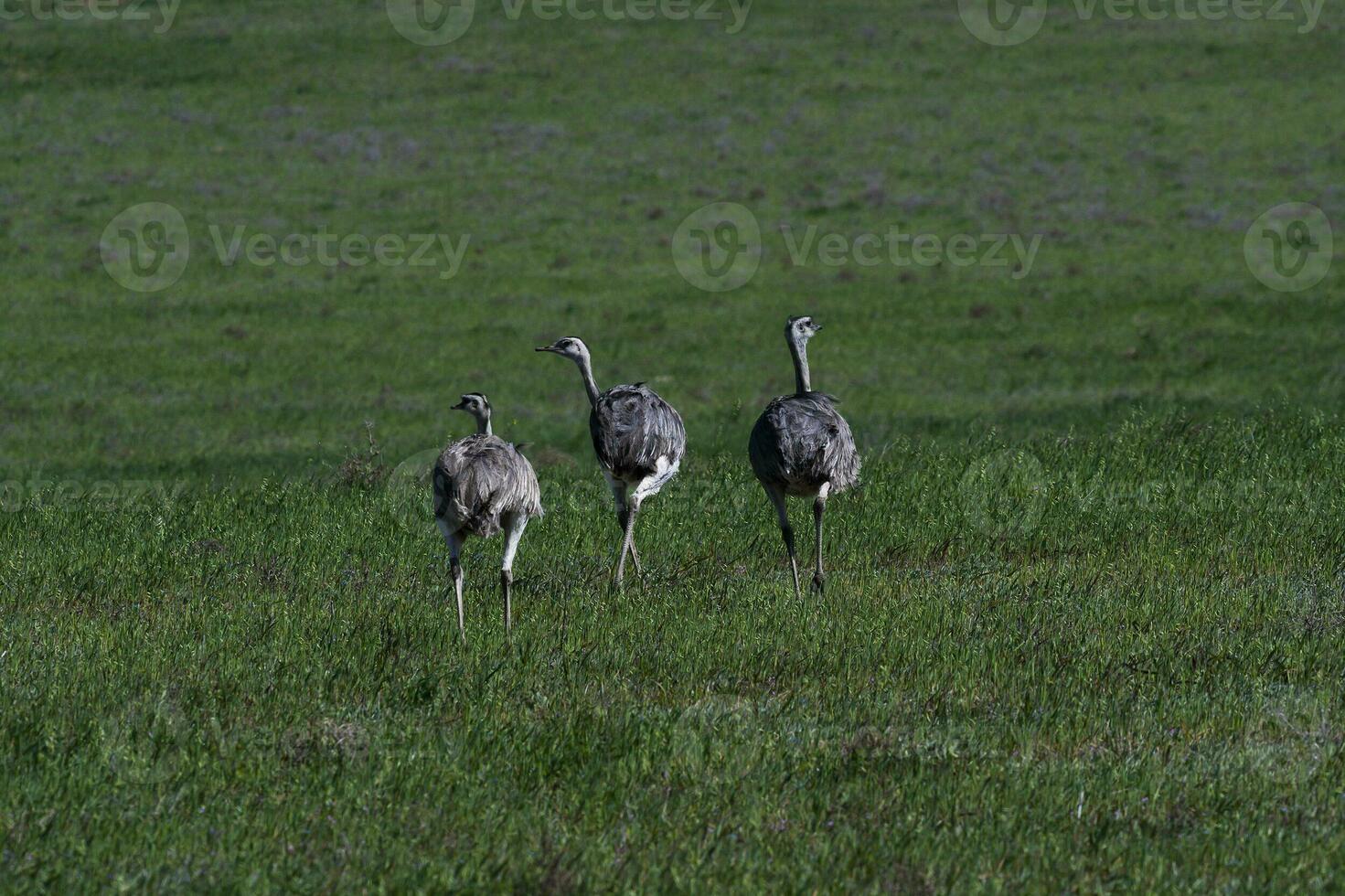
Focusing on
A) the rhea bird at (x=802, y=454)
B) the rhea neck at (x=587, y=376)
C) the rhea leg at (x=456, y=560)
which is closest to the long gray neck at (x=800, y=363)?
the rhea bird at (x=802, y=454)

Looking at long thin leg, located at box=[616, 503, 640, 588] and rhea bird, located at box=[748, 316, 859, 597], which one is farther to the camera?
rhea bird, located at box=[748, 316, 859, 597]

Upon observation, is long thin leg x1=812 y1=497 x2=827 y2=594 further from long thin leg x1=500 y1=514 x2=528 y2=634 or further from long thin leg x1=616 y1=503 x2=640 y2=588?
A: long thin leg x1=500 y1=514 x2=528 y2=634

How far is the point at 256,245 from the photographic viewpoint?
3919 centimetres

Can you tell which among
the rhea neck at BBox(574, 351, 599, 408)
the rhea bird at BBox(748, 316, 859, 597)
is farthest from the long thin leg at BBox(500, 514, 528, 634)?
the rhea neck at BBox(574, 351, 599, 408)

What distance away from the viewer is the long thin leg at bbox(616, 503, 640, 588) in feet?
35.8

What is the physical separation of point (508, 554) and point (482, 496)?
42 centimetres

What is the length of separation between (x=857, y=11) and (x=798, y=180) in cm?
1794

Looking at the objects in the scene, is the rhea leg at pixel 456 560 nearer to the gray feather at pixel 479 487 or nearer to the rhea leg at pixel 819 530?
the gray feather at pixel 479 487

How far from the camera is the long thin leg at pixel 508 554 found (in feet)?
32.0

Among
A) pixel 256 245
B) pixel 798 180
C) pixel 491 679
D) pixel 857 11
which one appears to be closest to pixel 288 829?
pixel 491 679

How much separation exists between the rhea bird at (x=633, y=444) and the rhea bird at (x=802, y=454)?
68 cm

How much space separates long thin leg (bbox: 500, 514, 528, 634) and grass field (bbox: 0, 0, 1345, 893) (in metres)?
0.19

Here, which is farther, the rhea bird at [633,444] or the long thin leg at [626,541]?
the rhea bird at [633,444]

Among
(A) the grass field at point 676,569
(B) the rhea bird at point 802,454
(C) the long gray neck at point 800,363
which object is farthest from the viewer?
(C) the long gray neck at point 800,363
